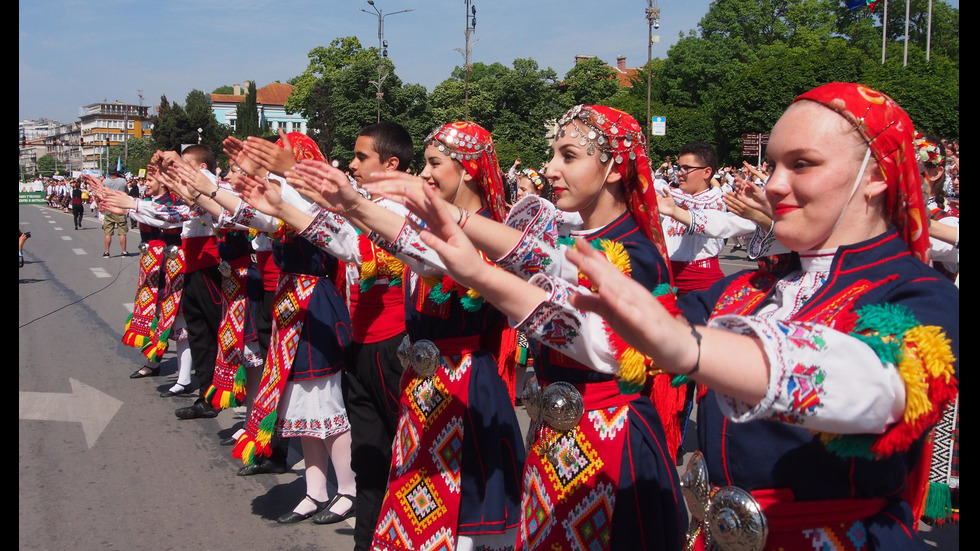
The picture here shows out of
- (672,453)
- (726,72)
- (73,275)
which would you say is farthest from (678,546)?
(726,72)

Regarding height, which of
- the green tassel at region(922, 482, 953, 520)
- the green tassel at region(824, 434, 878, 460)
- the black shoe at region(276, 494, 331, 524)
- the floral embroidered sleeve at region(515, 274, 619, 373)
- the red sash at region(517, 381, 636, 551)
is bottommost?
the black shoe at region(276, 494, 331, 524)

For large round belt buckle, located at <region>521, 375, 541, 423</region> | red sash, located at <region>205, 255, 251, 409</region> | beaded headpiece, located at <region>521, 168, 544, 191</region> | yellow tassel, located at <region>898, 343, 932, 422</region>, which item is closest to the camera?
yellow tassel, located at <region>898, 343, 932, 422</region>

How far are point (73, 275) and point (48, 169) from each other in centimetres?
14850

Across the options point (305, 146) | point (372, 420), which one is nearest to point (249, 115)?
point (305, 146)

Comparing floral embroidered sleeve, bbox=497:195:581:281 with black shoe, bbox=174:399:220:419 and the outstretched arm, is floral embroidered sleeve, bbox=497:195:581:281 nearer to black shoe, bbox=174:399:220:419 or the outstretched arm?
the outstretched arm

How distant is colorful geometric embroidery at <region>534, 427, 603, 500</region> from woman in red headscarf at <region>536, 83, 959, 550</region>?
1.66ft

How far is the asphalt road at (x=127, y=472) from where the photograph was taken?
4.62 meters

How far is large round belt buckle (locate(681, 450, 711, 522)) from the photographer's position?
190 centimetres

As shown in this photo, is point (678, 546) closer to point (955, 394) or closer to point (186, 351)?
point (955, 394)

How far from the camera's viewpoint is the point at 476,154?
3473 mm

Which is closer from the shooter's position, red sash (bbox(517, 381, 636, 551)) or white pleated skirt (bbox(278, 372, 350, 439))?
red sash (bbox(517, 381, 636, 551))

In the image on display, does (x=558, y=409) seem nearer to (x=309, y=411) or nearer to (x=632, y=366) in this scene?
(x=632, y=366)

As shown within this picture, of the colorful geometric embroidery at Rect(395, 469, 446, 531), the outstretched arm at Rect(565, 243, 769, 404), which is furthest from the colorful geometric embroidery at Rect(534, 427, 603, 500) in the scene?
the outstretched arm at Rect(565, 243, 769, 404)

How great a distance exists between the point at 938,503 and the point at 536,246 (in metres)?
2.59
